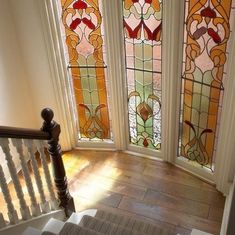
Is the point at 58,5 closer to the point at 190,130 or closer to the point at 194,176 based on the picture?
the point at 190,130

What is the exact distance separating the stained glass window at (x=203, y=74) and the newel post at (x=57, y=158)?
1586 mm

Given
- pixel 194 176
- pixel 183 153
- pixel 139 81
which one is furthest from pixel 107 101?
pixel 194 176

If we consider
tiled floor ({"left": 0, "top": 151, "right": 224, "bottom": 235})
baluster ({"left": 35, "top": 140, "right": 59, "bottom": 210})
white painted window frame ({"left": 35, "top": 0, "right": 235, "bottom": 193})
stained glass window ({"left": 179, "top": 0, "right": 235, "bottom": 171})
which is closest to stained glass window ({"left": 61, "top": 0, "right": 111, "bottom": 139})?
white painted window frame ({"left": 35, "top": 0, "right": 235, "bottom": 193})

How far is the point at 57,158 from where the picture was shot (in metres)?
2.59

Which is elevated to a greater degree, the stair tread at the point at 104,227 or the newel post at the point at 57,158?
the newel post at the point at 57,158

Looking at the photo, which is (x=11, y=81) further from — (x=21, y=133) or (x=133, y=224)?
(x=133, y=224)

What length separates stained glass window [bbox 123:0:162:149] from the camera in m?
3.32

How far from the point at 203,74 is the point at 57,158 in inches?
65.3

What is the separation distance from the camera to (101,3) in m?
Answer: 3.38

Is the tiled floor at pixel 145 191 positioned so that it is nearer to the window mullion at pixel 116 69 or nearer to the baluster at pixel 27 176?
the window mullion at pixel 116 69

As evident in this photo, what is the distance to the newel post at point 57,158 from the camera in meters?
2.35

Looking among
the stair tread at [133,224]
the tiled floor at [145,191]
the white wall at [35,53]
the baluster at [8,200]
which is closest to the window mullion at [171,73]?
the tiled floor at [145,191]

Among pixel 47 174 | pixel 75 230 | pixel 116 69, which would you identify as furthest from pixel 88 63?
pixel 75 230

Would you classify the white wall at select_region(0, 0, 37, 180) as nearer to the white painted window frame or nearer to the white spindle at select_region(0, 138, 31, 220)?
the white painted window frame
